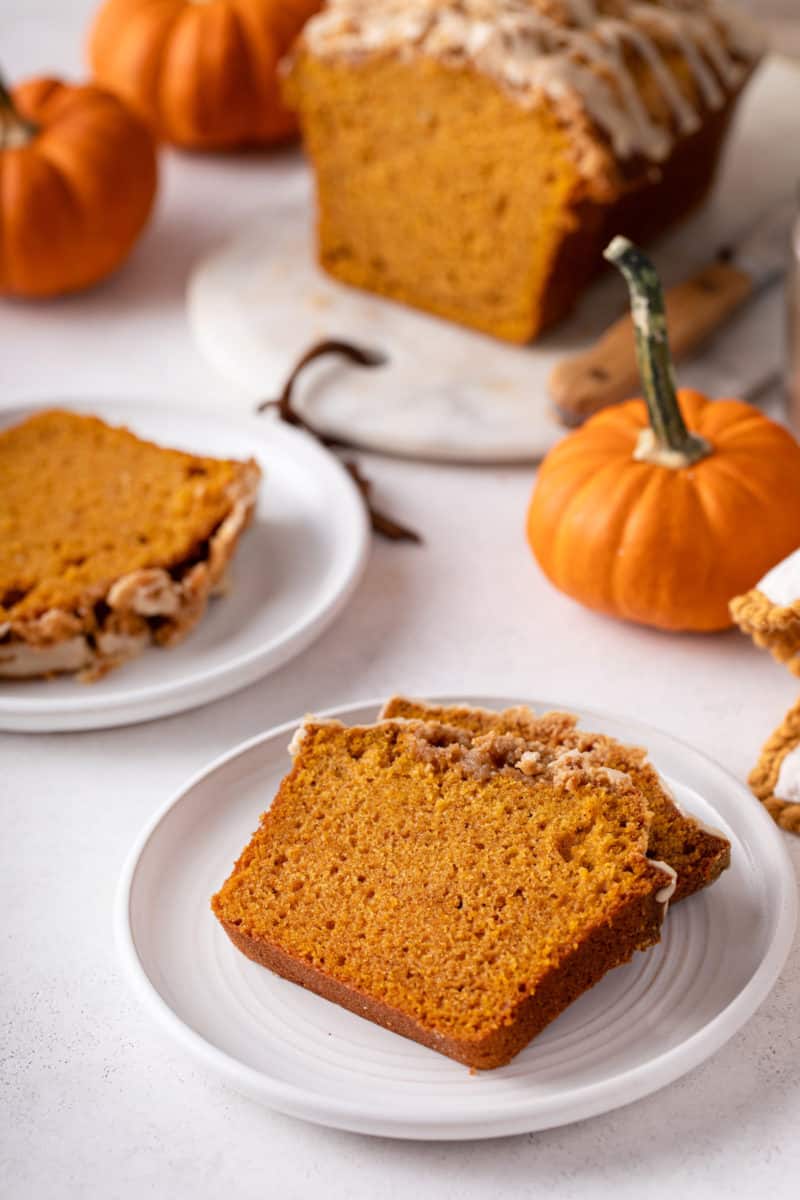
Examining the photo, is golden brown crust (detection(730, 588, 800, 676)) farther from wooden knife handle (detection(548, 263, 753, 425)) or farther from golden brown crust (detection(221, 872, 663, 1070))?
wooden knife handle (detection(548, 263, 753, 425))

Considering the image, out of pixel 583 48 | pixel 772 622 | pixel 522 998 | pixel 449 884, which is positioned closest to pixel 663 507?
pixel 772 622

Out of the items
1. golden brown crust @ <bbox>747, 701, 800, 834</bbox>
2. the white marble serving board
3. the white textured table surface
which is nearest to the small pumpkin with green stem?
the white textured table surface

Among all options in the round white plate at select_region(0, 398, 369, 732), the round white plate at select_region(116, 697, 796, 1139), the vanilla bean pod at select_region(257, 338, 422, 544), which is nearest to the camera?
the round white plate at select_region(116, 697, 796, 1139)

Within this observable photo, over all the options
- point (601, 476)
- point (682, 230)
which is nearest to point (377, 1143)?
point (601, 476)

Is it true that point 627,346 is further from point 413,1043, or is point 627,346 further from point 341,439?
point 413,1043

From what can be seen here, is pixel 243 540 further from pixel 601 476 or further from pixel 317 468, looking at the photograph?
pixel 601 476

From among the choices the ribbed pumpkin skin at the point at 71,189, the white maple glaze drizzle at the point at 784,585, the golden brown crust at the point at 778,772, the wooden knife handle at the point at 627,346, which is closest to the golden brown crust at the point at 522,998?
the golden brown crust at the point at 778,772
